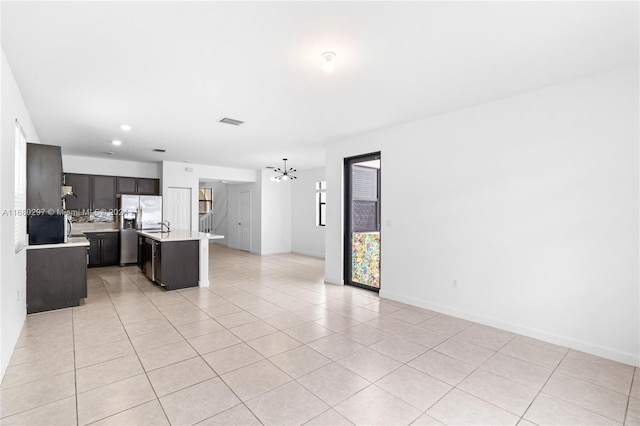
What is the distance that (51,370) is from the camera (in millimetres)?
2609

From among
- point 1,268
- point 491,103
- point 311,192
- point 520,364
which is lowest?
→ point 520,364

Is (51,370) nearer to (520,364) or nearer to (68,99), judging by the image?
(68,99)

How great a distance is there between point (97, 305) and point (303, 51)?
171 inches

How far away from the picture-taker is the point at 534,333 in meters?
3.35

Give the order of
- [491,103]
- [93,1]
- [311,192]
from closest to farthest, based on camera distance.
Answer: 1. [93,1]
2. [491,103]
3. [311,192]

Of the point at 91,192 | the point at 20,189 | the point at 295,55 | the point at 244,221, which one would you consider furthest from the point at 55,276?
the point at 244,221

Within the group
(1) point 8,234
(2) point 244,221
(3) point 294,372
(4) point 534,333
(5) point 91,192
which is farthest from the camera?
(2) point 244,221

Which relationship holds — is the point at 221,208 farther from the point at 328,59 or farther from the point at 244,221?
the point at 328,59

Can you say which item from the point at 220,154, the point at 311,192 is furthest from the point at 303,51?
the point at 311,192

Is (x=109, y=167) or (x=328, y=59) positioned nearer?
(x=328, y=59)

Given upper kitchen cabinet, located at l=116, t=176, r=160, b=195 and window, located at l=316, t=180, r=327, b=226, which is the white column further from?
window, located at l=316, t=180, r=327, b=226

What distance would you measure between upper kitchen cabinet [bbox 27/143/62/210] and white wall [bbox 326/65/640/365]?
15.3ft

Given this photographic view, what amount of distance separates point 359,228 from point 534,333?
9.98 ft

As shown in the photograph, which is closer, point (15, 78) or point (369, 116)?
point (15, 78)
